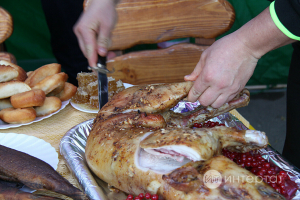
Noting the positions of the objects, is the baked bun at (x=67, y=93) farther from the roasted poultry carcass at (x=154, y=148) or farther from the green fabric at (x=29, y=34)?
the green fabric at (x=29, y=34)

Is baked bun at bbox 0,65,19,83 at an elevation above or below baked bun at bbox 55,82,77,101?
above

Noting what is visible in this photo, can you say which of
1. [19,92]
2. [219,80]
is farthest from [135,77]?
[219,80]

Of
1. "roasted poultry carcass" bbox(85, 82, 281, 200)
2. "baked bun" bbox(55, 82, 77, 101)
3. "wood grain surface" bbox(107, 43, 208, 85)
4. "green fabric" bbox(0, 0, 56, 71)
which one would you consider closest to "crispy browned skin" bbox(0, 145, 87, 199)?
"roasted poultry carcass" bbox(85, 82, 281, 200)

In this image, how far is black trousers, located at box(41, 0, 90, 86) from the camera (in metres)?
2.73

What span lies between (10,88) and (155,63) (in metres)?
1.20

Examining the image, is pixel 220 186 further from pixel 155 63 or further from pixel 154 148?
pixel 155 63

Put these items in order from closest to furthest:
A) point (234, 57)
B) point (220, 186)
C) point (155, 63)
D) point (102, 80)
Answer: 1. point (220, 186)
2. point (234, 57)
3. point (102, 80)
4. point (155, 63)

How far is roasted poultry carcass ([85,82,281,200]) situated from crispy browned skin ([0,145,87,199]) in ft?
0.49

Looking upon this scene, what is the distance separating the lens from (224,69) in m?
1.00

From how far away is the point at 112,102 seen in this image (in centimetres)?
115

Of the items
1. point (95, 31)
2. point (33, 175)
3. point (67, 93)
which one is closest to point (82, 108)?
point (67, 93)

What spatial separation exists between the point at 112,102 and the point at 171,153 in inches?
17.8

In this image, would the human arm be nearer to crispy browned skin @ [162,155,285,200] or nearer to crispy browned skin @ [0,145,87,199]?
crispy browned skin @ [162,155,285,200]

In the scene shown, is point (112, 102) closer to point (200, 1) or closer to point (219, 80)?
point (219, 80)
